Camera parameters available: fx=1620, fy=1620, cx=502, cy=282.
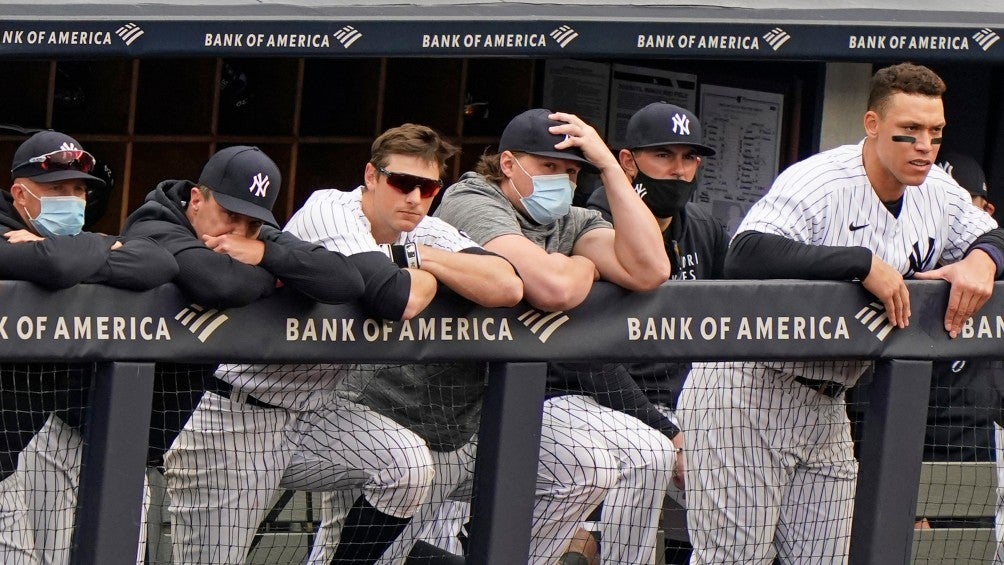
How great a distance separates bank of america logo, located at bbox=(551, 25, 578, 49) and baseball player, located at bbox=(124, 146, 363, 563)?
8.91 feet

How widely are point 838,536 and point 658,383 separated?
74 centimetres

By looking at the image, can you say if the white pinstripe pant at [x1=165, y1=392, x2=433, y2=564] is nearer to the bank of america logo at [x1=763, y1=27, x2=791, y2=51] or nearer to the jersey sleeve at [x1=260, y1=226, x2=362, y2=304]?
the jersey sleeve at [x1=260, y1=226, x2=362, y2=304]

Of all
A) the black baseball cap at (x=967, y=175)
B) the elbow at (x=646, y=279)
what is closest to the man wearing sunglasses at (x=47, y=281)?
the elbow at (x=646, y=279)

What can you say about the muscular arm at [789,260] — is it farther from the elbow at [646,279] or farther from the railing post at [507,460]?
the railing post at [507,460]

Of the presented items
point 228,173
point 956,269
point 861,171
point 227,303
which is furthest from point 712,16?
point 227,303

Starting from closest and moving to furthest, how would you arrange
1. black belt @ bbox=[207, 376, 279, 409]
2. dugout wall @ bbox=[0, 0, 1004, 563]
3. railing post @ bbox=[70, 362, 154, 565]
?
1. railing post @ bbox=[70, 362, 154, 565]
2. black belt @ bbox=[207, 376, 279, 409]
3. dugout wall @ bbox=[0, 0, 1004, 563]

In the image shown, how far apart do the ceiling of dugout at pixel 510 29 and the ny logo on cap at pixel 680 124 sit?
1.63 meters

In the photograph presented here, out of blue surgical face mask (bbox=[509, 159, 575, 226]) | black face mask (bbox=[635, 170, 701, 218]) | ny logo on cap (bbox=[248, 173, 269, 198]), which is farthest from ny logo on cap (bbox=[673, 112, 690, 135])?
ny logo on cap (bbox=[248, 173, 269, 198])

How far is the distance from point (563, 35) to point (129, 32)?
1749 mm

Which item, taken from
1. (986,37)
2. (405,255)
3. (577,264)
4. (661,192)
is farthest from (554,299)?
(986,37)

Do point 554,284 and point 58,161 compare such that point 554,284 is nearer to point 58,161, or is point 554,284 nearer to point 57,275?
point 57,275

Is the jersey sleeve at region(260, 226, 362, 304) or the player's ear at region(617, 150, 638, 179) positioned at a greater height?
the player's ear at region(617, 150, 638, 179)

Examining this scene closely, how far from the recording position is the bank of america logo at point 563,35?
6.68 meters

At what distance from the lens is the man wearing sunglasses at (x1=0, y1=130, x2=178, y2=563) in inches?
139
